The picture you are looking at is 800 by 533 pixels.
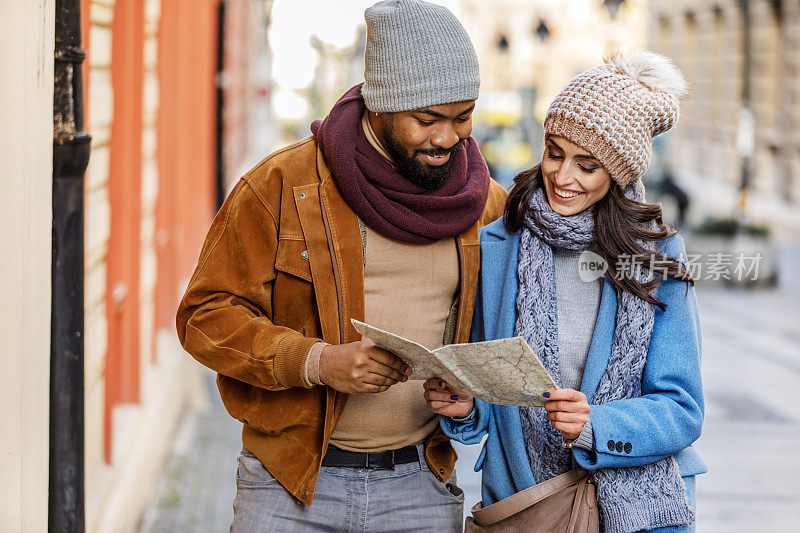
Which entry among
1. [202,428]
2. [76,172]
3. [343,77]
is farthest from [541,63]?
[76,172]

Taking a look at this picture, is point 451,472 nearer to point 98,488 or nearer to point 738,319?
point 98,488

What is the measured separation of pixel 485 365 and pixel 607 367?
0.50 m

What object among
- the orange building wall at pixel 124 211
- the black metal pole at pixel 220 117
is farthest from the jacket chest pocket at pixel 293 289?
the black metal pole at pixel 220 117

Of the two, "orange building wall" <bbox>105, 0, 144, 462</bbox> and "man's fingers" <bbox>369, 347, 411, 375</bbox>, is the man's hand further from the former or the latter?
"orange building wall" <bbox>105, 0, 144, 462</bbox>

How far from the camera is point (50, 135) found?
305 centimetres

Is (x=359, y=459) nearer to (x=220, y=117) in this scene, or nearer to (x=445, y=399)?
(x=445, y=399)

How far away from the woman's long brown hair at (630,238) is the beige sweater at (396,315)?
→ 1.57 ft

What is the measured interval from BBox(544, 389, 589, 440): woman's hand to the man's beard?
704 millimetres

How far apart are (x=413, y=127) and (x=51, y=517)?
5.42 feet

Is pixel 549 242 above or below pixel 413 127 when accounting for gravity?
below

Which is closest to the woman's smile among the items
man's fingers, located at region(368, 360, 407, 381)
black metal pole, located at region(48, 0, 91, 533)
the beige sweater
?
the beige sweater

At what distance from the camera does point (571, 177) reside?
2.78 m

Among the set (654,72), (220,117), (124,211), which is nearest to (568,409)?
(654,72)

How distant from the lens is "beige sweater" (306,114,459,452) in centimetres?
296
